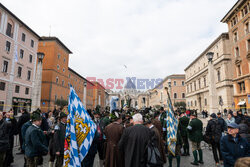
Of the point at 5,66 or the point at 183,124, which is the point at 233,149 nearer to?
the point at 183,124

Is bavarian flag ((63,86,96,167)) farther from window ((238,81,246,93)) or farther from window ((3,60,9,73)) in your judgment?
window ((238,81,246,93))

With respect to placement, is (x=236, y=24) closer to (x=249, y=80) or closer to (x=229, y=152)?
(x=249, y=80)

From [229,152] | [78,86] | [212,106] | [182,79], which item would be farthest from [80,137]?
[182,79]

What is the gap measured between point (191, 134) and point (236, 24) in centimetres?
3085

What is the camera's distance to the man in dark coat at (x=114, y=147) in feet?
14.4

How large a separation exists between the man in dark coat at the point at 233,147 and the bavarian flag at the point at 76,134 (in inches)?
121

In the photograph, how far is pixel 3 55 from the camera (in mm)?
22828

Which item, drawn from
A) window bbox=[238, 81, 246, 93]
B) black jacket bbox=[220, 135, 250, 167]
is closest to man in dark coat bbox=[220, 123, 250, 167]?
black jacket bbox=[220, 135, 250, 167]

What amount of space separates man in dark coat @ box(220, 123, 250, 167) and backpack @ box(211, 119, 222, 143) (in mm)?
2874

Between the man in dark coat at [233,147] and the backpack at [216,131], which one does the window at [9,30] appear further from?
the man in dark coat at [233,147]

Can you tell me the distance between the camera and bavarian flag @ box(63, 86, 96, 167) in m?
3.30

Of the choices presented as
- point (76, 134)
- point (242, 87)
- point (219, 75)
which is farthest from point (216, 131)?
point (219, 75)

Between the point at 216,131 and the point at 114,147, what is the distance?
4231mm

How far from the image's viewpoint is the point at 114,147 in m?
4.43
